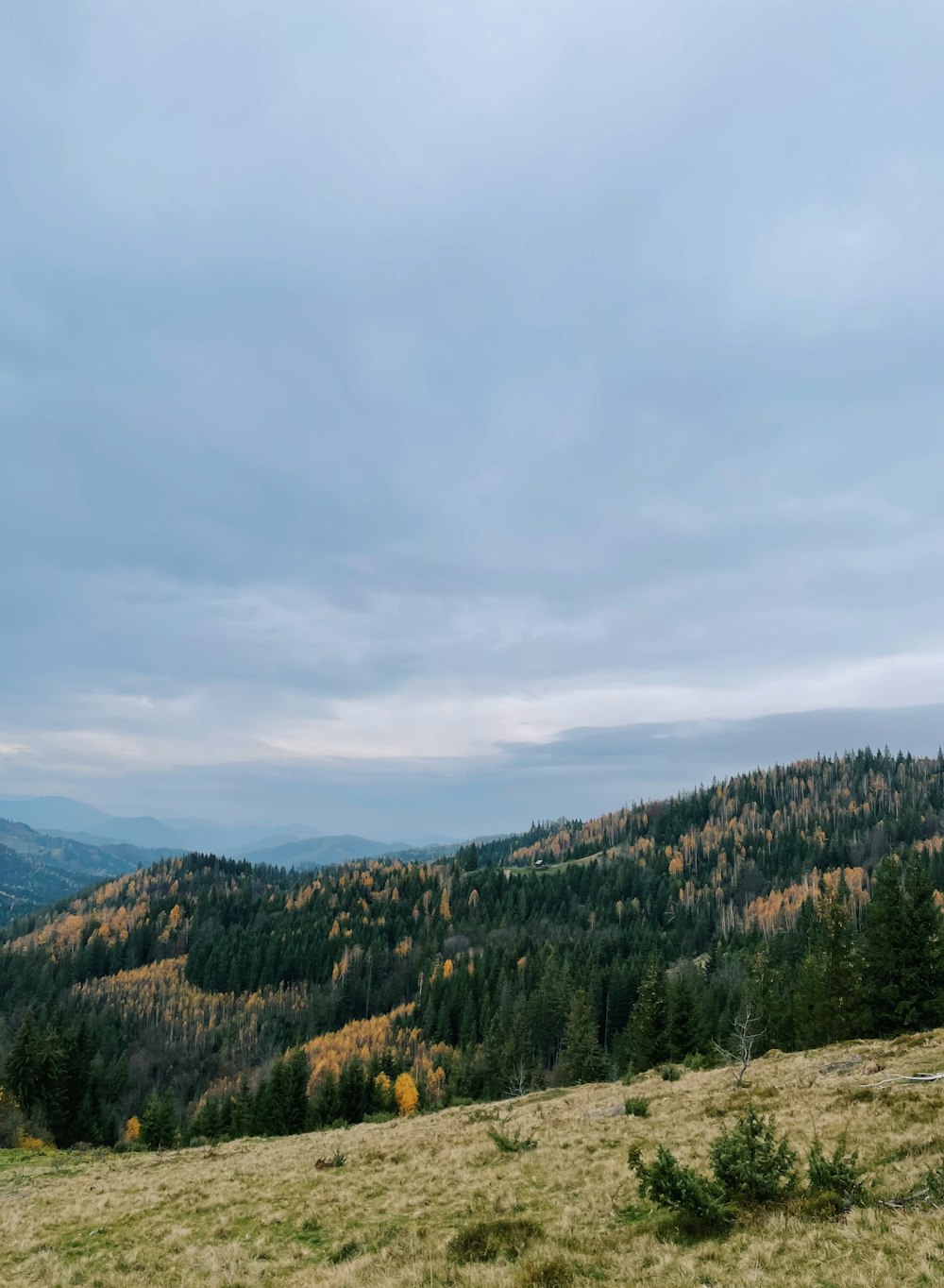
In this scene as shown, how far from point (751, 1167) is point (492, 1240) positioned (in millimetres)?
6642

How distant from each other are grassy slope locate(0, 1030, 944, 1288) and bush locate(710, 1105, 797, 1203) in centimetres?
139

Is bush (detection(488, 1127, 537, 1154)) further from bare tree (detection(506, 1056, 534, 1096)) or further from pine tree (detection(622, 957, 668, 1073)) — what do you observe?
bare tree (detection(506, 1056, 534, 1096))

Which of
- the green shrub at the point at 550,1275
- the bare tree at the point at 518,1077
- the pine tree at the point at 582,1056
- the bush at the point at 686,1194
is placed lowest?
the bare tree at the point at 518,1077

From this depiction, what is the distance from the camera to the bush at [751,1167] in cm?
1536

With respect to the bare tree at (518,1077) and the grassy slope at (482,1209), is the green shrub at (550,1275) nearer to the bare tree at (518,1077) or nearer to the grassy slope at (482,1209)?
the grassy slope at (482,1209)

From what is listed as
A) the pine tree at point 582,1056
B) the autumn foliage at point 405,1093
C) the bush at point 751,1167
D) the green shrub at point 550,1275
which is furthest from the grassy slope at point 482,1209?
the autumn foliage at point 405,1093

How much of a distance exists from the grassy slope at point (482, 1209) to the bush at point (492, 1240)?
1.70ft

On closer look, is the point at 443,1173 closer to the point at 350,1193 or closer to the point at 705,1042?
the point at 350,1193

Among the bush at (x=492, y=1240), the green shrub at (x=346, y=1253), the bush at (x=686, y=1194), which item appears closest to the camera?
the bush at (x=686, y=1194)

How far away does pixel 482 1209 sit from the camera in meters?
19.4

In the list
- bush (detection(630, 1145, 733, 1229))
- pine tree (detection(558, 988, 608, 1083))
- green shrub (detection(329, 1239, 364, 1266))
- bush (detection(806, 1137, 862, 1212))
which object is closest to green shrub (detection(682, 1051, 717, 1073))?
pine tree (detection(558, 988, 608, 1083))

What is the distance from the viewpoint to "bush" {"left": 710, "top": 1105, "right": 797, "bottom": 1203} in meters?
15.4

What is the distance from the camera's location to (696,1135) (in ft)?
80.9

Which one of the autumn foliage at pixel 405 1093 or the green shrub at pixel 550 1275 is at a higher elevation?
the green shrub at pixel 550 1275
